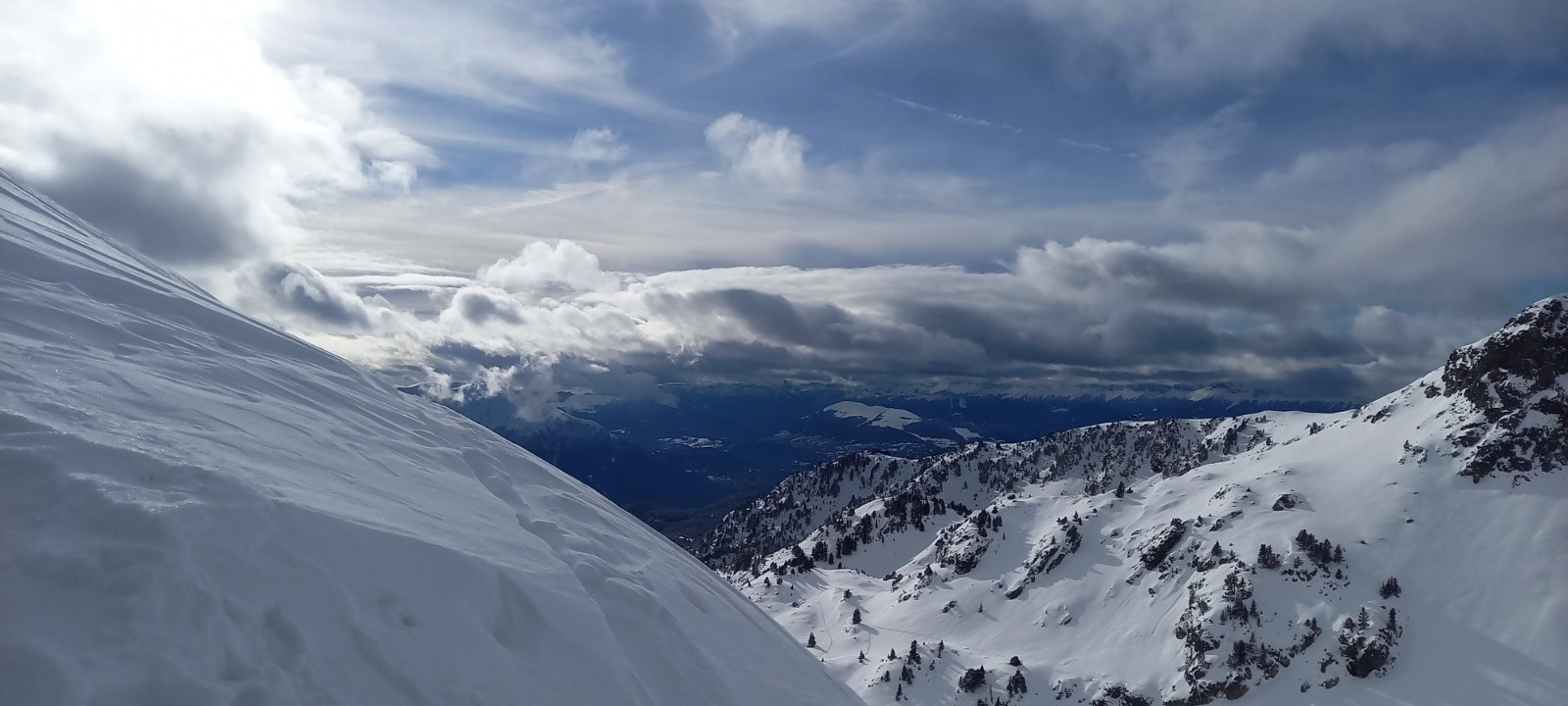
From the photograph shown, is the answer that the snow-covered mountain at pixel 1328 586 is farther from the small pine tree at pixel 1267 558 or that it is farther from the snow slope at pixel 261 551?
the snow slope at pixel 261 551

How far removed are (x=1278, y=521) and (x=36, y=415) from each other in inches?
6107

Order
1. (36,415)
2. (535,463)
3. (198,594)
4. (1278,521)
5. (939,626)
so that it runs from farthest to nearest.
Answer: (939,626) < (1278,521) < (535,463) < (36,415) < (198,594)

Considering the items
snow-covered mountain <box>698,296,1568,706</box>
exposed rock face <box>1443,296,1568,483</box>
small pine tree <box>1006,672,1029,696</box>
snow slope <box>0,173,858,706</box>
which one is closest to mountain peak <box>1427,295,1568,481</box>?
exposed rock face <box>1443,296,1568,483</box>

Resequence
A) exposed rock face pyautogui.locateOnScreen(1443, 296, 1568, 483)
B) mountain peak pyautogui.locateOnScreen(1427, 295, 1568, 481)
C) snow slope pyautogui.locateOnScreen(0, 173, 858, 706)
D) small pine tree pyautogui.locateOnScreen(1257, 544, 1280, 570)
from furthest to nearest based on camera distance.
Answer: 1. mountain peak pyautogui.locateOnScreen(1427, 295, 1568, 481)
2. exposed rock face pyautogui.locateOnScreen(1443, 296, 1568, 483)
3. small pine tree pyautogui.locateOnScreen(1257, 544, 1280, 570)
4. snow slope pyautogui.locateOnScreen(0, 173, 858, 706)

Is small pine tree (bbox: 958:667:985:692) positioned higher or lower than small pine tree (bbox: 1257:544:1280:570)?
lower

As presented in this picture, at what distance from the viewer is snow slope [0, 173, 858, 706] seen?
8.19m

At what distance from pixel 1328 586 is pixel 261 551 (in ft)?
456

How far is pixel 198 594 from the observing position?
888 cm

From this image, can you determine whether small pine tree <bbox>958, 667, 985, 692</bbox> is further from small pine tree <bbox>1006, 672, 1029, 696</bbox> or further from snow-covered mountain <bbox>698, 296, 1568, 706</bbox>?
small pine tree <bbox>1006, 672, 1029, 696</bbox>

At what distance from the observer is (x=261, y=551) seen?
32.9ft

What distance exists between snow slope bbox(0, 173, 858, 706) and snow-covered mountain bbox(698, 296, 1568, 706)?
11488 cm

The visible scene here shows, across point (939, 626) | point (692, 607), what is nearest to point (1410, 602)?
point (939, 626)

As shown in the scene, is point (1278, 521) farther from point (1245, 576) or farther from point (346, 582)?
point (346, 582)

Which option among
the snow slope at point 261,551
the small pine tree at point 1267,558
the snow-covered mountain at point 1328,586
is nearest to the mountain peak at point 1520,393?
the snow-covered mountain at point 1328,586
